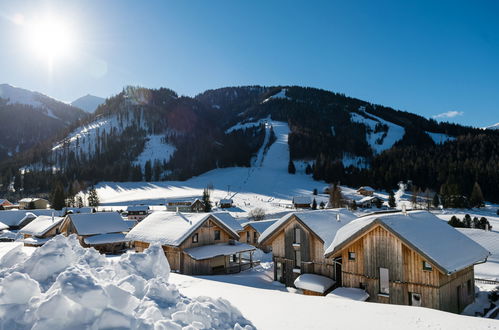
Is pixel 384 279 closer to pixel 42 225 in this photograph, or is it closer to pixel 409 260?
pixel 409 260

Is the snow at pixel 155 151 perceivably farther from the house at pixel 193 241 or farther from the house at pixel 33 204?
the house at pixel 193 241

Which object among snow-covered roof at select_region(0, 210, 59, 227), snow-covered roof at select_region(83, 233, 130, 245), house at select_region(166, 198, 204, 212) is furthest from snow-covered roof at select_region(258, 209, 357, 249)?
snow-covered roof at select_region(0, 210, 59, 227)

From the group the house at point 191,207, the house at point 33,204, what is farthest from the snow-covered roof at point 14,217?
the house at point 191,207

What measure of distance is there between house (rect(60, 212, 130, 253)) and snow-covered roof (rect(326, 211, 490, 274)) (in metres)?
31.1

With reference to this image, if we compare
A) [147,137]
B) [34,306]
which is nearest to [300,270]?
[34,306]

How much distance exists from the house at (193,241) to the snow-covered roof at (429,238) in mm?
11929

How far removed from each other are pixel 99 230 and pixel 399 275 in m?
37.2

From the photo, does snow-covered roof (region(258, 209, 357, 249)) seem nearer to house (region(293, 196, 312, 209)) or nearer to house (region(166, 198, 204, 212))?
house (region(166, 198, 204, 212))

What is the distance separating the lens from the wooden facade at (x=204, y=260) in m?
27.1

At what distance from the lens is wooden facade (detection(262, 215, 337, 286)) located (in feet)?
76.2

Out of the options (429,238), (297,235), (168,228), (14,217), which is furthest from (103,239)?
(14,217)

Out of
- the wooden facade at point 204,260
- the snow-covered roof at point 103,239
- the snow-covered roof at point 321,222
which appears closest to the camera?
the snow-covered roof at point 321,222

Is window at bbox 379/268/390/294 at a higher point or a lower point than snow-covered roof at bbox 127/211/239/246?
lower

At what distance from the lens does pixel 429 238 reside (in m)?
17.5
